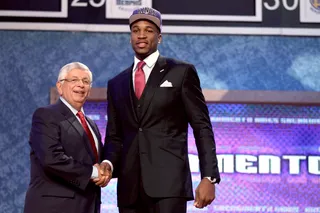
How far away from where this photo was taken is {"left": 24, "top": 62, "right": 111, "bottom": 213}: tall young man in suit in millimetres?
2486

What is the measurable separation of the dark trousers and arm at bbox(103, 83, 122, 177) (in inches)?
10.6

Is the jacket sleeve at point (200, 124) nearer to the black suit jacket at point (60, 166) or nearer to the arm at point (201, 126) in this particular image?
the arm at point (201, 126)

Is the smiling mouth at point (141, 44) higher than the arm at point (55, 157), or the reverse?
the smiling mouth at point (141, 44)

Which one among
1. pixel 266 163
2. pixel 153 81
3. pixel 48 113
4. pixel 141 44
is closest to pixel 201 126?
pixel 153 81

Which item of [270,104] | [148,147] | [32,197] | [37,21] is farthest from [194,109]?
[37,21]

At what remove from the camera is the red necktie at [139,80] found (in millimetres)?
2338

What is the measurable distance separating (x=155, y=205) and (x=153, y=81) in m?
0.49

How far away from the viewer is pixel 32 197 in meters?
2.55

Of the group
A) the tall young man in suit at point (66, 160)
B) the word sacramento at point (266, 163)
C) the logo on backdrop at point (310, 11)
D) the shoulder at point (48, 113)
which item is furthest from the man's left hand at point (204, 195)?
the logo on backdrop at point (310, 11)

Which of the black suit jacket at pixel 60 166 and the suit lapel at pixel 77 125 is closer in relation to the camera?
the black suit jacket at pixel 60 166

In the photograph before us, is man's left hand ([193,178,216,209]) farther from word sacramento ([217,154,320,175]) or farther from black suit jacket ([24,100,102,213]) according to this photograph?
word sacramento ([217,154,320,175])

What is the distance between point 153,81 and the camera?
231 cm

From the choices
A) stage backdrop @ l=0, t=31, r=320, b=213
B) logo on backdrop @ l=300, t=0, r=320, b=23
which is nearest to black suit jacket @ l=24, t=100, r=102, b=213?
stage backdrop @ l=0, t=31, r=320, b=213

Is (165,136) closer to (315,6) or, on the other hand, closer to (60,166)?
(60,166)
